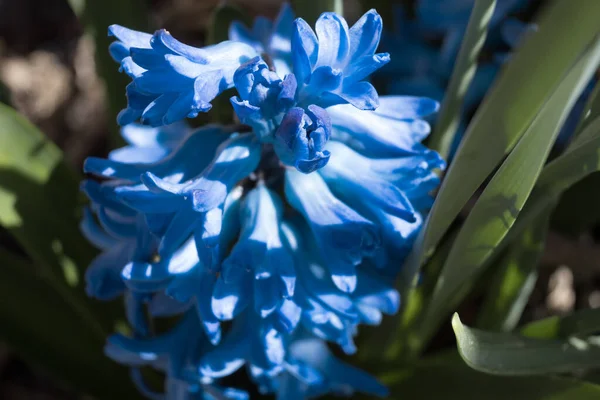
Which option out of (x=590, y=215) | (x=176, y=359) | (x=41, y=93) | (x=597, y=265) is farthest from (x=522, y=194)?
(x=41, y=93)

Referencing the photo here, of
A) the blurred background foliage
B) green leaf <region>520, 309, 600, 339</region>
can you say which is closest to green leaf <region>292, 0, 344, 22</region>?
the blurred background foliage

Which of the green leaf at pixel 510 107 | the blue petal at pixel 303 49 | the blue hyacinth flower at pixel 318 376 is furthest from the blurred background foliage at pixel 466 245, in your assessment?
the blue petal at pixel 303 49

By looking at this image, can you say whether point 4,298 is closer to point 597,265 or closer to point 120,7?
point 120,7

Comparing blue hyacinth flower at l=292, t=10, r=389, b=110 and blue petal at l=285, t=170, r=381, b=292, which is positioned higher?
blue hyacinth flower at l=292, t=10, r=389, b=110

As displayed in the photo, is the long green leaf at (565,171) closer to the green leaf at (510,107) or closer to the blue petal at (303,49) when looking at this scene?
the green leaf at (510,107)

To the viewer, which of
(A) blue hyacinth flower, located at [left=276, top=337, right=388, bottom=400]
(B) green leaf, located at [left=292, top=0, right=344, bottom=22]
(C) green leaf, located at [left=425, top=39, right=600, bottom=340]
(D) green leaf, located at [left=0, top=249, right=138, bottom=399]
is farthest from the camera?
(D) green leaf, located at [left=0, top=249, right=138, bottom=399]

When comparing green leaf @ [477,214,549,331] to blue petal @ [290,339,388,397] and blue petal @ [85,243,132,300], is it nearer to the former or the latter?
blue petal @ [290,339,388,397]

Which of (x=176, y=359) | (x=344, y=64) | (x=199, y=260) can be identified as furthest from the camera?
(x=176, y=359)
